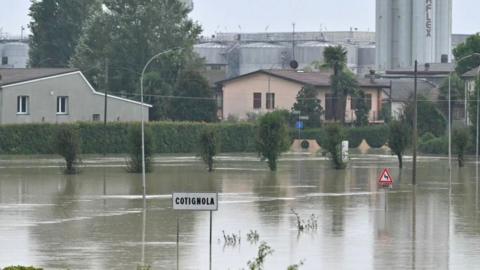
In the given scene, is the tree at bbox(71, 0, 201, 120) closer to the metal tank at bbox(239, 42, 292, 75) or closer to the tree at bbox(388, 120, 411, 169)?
the tree at bbox(388, 120, 411, 169)

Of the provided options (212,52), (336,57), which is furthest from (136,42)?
(212,52)

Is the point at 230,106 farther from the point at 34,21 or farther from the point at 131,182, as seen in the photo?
the point at 131,182

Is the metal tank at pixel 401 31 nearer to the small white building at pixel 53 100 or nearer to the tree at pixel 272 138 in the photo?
the small white building at pixel 53 100

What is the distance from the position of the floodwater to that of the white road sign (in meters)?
4.10

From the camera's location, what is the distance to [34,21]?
132 meters

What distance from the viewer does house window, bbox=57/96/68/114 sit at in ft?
301

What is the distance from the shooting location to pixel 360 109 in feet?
372

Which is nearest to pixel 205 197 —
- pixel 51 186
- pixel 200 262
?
pixel 200 262

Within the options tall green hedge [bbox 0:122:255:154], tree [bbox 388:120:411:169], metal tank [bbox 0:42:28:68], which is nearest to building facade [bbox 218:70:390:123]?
tall green hedge [bbox 0:122:255:154]

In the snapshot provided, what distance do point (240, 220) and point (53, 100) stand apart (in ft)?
175

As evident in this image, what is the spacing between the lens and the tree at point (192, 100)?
108 metres

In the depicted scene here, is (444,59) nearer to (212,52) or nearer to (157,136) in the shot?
(212,52)

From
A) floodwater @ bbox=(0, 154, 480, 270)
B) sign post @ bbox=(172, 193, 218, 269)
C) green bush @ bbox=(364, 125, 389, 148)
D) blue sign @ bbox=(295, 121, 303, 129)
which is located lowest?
floodwater @ bbox=(0, 154, 480, 270)

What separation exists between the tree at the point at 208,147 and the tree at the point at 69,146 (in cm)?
659
